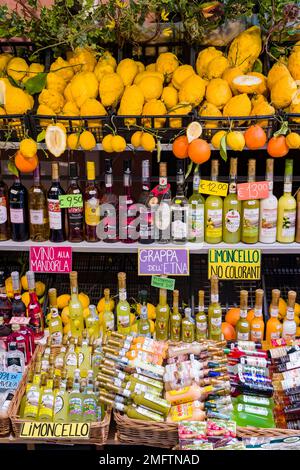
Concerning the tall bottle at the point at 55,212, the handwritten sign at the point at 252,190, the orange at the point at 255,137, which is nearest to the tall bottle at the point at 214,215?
the handwritten sign at the point at 252,190

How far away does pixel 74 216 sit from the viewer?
248cm

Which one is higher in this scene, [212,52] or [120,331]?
[212,52]

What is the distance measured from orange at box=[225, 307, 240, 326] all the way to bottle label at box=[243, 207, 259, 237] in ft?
1.66

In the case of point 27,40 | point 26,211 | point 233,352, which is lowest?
point 233,352

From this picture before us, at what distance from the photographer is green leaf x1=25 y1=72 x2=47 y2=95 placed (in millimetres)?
2383

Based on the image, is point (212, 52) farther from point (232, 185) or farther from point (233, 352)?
point (233, 352)

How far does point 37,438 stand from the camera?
2104 millimetres

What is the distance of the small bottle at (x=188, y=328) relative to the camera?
2.66 metres

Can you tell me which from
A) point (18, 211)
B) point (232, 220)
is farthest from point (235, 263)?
point (18, 211)

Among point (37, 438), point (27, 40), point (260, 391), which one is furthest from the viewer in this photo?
point (27, 40)

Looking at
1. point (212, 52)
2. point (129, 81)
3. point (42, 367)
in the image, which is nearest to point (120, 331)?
point (42, 367)

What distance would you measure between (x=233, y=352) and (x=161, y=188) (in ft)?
2.79

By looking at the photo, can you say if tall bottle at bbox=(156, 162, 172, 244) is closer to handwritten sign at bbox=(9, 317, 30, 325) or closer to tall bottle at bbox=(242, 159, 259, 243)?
tall bottle at bbox=(242, 159, 259, 243)

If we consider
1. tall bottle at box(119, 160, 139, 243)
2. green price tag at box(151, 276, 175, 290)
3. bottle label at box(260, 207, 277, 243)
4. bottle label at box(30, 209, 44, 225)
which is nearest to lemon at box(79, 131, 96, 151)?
tall bottle at box(119, 160, 139, 243)
